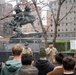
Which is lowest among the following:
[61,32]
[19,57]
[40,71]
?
[61,32]

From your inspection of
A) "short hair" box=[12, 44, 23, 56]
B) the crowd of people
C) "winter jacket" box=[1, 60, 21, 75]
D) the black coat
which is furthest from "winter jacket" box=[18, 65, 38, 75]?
the black coat

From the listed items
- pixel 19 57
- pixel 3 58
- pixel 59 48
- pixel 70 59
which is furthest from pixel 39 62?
pixel 59 48

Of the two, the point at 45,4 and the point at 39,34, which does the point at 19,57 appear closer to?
the point at 45,4

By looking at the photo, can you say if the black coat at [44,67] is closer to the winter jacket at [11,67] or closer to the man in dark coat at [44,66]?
the man in dark coat at [44,66]

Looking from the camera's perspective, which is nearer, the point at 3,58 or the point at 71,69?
the point at 71,69

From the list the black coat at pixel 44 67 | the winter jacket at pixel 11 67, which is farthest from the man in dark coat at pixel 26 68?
the black coat at pixel 44 67

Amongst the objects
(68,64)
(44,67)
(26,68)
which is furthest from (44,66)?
(68,64)

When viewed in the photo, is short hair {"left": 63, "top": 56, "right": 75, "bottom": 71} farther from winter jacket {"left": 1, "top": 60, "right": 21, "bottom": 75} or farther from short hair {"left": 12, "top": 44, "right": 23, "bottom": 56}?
short hair {"left": 12, "top": 44, "right": 23, "bottom": 56}

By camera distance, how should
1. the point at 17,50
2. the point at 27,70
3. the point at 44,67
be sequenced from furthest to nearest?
the point at 44,67 → the point at 17,50 → the point at 27,70

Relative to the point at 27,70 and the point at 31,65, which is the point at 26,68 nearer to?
the point at 27,70

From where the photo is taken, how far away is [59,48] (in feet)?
72.7

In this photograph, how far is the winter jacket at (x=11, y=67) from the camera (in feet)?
19.0

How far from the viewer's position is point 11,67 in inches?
227

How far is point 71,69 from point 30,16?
66.9 ft
